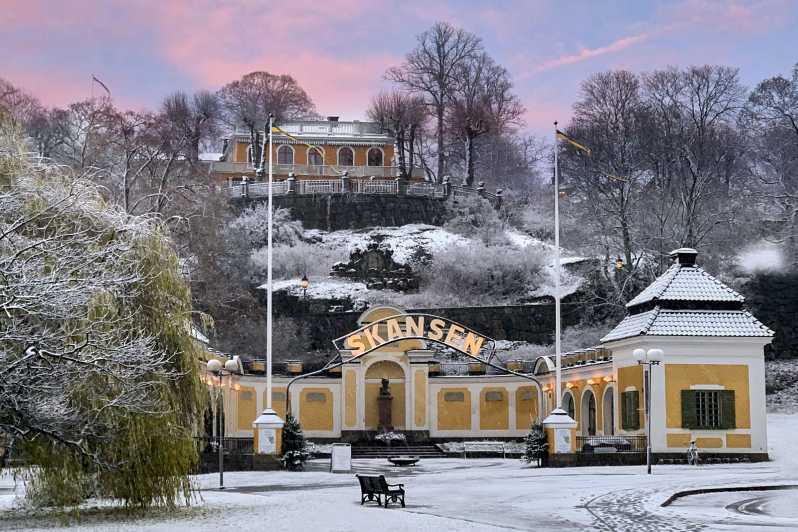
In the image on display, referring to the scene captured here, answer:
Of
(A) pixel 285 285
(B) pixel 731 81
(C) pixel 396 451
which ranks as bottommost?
(C) pixel 396 451

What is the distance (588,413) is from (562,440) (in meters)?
9.25

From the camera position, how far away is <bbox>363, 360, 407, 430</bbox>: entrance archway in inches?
1969

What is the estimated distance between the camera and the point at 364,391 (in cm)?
4962

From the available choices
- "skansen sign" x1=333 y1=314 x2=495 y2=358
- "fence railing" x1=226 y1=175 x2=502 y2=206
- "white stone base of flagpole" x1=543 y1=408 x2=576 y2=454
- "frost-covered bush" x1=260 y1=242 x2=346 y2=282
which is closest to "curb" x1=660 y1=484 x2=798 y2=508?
"white stone base of flagpole" x1=543 y1=408 x2=576 y2=454

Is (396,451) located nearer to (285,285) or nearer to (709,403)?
(709,403)

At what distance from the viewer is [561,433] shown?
1288 inches

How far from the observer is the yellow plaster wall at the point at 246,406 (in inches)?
1784

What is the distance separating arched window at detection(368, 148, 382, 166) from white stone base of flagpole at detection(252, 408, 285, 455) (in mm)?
49151

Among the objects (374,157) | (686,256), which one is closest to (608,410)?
(686,256)

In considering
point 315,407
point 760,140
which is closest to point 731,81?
point 760,140

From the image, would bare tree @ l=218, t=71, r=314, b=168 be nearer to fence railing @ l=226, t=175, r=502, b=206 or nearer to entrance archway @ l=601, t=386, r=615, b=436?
fence railing @ l=226, t=175, r=502, b=206

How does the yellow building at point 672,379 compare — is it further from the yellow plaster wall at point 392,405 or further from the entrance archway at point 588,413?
the yellow plaster wall at point 392,405

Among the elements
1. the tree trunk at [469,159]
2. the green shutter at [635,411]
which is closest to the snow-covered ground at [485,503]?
the green shutter at [635,411]

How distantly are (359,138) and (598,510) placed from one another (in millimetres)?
62727
